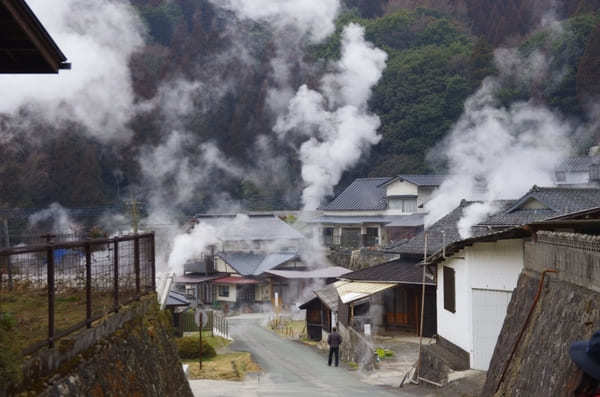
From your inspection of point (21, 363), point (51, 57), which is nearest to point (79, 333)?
point (21, 363)

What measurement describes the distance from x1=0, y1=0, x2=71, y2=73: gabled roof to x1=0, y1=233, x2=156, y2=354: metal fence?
1.78m

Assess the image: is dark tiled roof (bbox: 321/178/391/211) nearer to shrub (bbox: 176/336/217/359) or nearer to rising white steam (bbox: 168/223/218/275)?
rising white steam (bbox: 168/223/218/275)

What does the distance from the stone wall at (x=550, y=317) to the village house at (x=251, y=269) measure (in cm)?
2495

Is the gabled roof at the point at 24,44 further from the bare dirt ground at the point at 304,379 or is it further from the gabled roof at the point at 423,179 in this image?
the gabled roof at the point at 423,179

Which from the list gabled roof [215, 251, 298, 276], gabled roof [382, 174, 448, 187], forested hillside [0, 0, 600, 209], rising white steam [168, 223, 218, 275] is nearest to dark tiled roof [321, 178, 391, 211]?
gabled roof [382, 174, 448, 187]

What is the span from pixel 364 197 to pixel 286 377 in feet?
105

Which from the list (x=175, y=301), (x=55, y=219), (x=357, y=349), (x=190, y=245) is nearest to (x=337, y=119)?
(x=190, y=245)

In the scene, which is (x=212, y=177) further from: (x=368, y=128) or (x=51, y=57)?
(x=51, y=57)

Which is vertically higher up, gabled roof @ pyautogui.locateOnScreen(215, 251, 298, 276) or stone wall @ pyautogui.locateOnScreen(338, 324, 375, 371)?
gabled roof @ pyautogui.locateOnScreen(215, 251, 298, 276)

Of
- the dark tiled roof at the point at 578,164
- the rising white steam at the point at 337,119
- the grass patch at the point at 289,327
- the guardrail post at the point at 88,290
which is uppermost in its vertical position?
the rising white steam at the point at 337,119

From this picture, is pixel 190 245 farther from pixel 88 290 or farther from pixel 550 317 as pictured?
pixel 88 290

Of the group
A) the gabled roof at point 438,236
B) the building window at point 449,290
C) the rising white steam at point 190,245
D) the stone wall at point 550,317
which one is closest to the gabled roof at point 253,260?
the rising white steam at point 190,245

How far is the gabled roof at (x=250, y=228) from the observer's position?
45.3m

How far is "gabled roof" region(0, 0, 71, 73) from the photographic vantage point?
5.58m
